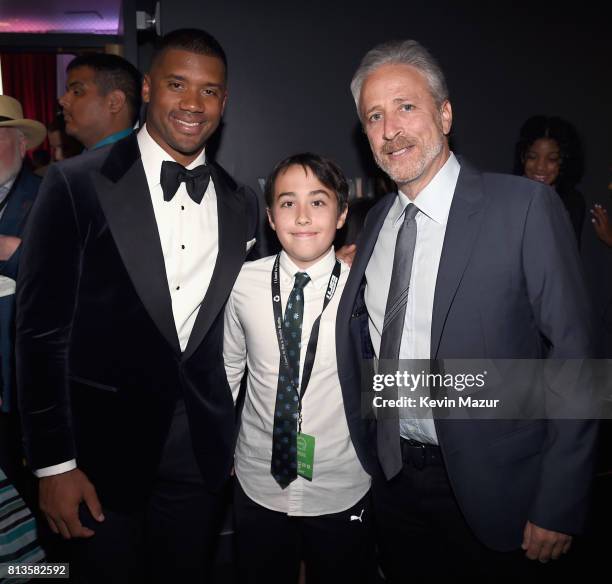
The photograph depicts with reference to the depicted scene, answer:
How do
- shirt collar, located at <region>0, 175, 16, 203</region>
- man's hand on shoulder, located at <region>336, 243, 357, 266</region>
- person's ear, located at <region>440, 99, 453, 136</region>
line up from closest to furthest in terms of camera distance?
1. person's ear, located at <region>440, 99, 453, 136</region>
2. man's hand on shoulder, located at <region>336, 243, 357, 266</region>
3. shirt collar, located at <region>0, 175, 16, 203</region>

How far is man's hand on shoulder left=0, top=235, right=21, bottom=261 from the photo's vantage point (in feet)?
8.17

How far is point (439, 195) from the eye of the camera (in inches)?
73.1

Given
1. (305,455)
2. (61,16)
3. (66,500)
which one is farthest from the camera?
(61,16)

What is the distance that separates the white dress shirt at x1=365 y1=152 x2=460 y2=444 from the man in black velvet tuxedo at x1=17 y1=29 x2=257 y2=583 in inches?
23.5

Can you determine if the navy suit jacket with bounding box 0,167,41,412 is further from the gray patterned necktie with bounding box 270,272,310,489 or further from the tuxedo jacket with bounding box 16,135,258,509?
the gray patterned necktie with bounding box 270,272,310,489

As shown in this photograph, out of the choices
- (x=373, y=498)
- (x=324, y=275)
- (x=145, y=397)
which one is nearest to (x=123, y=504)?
(x=145, y=397)

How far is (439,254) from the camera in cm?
181

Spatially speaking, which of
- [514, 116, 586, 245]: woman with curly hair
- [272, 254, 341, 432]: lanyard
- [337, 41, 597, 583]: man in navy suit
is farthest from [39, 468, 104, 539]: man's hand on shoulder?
[514, 116, 586, 245]: woman with curly hair

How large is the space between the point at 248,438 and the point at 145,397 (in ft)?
1.44

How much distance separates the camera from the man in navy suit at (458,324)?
1609 mm

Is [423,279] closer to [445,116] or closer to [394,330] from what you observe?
[394,330]

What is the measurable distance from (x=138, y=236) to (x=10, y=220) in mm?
1313

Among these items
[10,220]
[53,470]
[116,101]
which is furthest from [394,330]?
[116,101]

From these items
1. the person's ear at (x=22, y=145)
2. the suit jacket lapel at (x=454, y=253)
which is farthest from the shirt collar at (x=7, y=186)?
the suit jacket lapel at (x=454, y=253)
